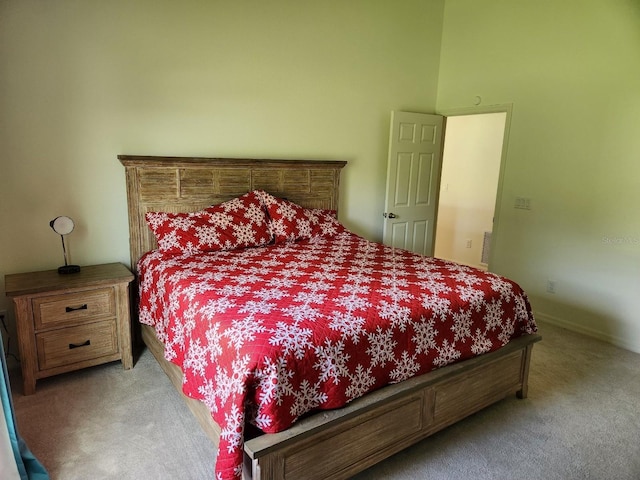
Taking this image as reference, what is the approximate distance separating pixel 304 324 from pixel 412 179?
10.1ft

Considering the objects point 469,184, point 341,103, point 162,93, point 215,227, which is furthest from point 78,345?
point 469,184

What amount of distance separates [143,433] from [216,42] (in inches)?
107

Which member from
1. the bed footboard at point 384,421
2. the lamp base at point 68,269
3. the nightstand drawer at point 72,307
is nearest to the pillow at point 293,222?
the nightstand drawer at point 72,307

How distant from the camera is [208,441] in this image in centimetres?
204

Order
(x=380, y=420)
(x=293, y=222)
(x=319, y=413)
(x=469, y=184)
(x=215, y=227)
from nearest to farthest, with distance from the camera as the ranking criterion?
1. (x=319, y=413)
2. (x=380, y=420)
3. (x=215, y=227)
4. (x=293, y=222)
5. (x=469, y=184)

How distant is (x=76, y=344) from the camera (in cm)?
254

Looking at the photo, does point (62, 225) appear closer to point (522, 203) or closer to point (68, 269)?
point (68, 269)

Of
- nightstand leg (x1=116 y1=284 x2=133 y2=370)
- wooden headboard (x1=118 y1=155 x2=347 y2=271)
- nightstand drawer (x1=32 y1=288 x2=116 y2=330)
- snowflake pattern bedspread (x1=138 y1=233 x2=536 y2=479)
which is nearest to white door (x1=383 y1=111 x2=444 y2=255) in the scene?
wooden headboard (x1=118 y1=155 x2=347 y2=271)

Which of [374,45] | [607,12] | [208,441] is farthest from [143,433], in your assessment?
[607,12]

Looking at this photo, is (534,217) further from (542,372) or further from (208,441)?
(208,441)

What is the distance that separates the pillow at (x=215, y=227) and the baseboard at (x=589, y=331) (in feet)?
8.61

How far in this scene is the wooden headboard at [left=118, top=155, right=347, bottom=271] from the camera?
116 inches

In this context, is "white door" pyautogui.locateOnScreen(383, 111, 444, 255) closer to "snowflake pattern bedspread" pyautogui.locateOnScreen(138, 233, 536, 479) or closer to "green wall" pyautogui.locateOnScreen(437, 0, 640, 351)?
"green wall" pyautogui.locateOnScreen(437, 0, 640, 351)

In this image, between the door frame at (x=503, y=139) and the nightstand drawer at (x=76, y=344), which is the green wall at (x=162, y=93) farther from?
the door frame at (x=503, y=139)
